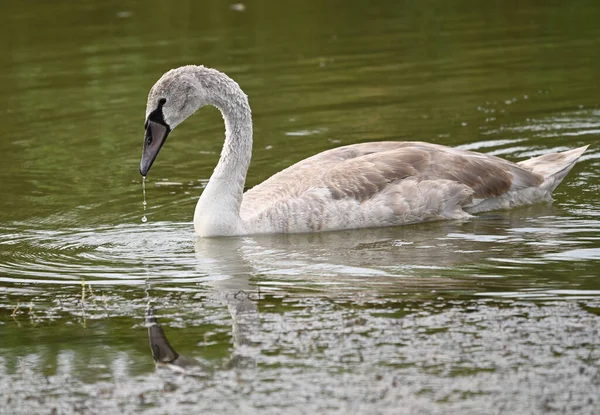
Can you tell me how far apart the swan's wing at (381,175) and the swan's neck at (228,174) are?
1.01 ft

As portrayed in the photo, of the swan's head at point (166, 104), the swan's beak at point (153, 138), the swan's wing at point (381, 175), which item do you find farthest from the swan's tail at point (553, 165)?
the swan's beak at point (153, 138)

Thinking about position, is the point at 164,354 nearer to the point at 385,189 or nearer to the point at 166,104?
the point at 166,104

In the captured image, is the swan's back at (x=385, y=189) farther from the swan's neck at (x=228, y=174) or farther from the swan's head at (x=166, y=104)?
the swan's head at (x=166, y=104)

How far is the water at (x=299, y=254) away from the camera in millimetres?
6938

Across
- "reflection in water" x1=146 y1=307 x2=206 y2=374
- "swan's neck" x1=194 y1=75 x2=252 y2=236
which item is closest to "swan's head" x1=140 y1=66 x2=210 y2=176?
"swan's neck" x1=194 y1=75 x2=252 y2=236

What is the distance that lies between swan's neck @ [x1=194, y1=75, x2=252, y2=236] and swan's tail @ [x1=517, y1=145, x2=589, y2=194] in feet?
9.91

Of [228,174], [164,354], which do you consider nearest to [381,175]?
[228,174]

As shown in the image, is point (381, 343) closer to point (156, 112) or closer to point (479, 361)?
point (479, 361)

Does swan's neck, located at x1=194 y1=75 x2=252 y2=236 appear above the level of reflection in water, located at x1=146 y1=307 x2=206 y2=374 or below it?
above

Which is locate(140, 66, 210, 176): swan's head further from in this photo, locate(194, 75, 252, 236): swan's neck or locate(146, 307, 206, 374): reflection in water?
locate(146, 307, 206, 374): reflection in water

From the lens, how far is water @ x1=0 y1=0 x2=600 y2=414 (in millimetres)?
6938

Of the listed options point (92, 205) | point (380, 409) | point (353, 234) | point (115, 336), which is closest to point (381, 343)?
point (380, 409)

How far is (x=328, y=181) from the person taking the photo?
11359 mm

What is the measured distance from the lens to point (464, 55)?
20.2m
